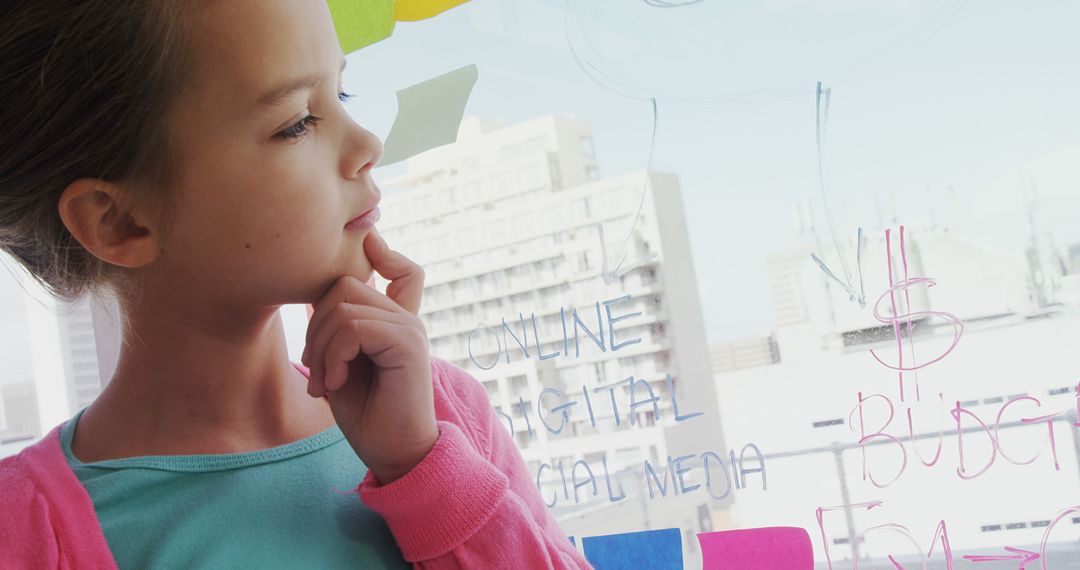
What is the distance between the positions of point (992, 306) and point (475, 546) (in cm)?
39

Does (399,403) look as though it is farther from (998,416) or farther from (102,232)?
(998,416)

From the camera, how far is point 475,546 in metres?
0.47

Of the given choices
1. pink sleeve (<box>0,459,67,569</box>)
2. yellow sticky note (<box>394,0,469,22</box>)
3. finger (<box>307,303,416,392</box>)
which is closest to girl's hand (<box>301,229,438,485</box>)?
finger (<box>307,303,416,392</box>)

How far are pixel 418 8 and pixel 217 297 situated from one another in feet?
1.48

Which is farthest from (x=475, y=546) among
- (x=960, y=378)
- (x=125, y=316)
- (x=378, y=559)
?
(x=960, y=378)

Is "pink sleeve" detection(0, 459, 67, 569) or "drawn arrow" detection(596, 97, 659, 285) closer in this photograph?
"pink sleeve" detection(0, 459, 67, 569)

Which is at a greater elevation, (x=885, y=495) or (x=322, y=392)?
(x=322, y=392)

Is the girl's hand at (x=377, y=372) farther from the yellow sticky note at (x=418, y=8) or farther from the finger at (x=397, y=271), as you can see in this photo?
the yellow sticky note at (x=418, y=8)

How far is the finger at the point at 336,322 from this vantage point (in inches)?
18.0

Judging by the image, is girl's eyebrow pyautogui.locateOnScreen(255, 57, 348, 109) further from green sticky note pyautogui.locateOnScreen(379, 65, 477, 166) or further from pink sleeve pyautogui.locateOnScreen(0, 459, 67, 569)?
green sticky note pyautogui.locateOnScreen(379, 65, 477, 166)

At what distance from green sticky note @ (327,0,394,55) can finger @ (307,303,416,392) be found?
17.5 inches

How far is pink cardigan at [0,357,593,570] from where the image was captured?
437mm

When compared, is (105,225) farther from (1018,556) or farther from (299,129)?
(1018,556)

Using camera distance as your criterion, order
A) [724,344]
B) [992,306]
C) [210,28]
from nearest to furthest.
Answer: [210,28], [992,306], [724,344]
